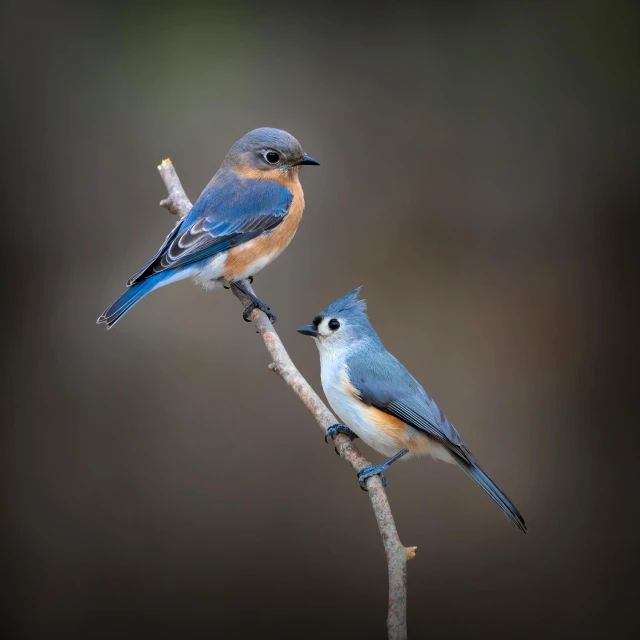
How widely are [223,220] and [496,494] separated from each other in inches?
84.1

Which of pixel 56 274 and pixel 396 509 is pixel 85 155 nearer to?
pixel 56 274

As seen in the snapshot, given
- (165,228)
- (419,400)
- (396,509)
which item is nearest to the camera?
(419,400)

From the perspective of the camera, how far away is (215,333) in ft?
19.7

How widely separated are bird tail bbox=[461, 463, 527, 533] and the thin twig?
0.40 meters

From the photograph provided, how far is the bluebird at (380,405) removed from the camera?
2971 mm

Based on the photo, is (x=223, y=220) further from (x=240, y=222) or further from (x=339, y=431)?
(x=339, y=431)

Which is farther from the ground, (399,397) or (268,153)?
(268,153)

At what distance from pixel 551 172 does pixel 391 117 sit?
1.47m

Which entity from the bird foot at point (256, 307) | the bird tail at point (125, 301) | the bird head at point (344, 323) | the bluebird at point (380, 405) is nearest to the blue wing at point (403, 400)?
the bluebird at point (380, 405)

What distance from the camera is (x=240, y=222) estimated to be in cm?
415

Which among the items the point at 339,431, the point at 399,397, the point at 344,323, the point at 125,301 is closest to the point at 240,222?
the point at 125,301

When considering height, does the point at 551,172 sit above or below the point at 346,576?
above

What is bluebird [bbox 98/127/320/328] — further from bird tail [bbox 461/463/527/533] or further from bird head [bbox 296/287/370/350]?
bird tail [bbox 461/463/527/533]

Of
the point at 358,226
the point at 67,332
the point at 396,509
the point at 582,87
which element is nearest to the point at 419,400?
the point at 396,509
